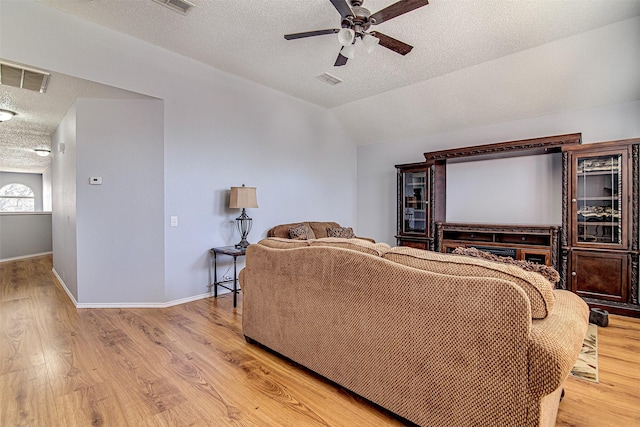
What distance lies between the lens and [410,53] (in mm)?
3709

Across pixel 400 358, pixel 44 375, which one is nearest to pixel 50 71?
pixel 44 375

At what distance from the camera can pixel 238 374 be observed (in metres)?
2.15

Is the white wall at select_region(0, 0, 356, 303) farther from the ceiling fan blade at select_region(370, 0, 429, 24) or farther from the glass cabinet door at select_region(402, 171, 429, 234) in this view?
the ceiling fan blade at select_region(370, 0, 429, 24)

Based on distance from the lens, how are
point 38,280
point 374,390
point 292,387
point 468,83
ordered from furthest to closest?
point 38,280 → point 468,83 → point 292,387 → point 374,390

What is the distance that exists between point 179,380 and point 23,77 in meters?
3.34

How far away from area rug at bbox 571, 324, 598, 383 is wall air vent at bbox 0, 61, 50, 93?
5.25 m

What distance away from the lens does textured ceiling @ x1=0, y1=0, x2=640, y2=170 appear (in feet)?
9.43

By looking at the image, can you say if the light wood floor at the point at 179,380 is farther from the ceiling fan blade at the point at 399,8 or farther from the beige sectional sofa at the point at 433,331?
the ceiling fan blade at the point at 399,8

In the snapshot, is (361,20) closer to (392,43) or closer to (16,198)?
(392,43)

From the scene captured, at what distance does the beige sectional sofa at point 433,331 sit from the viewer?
122 centimetres

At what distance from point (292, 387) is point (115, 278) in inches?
109

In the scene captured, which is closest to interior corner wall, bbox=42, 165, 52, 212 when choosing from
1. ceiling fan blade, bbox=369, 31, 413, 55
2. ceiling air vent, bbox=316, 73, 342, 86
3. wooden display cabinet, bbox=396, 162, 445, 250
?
ceiling air vent, bbox=316, 73, 342, 86

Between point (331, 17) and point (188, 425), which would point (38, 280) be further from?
point (331, 17)

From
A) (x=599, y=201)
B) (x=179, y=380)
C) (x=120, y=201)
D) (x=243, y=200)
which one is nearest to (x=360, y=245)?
(x=179, y=380)
